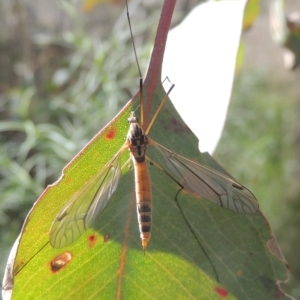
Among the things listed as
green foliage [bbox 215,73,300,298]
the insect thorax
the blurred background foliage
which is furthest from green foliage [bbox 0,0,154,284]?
the insect thorax

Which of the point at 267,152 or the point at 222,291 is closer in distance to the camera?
the point at 222,291

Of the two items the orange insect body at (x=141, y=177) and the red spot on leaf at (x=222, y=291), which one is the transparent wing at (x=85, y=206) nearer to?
the orange insect body at (x=141, y=177)

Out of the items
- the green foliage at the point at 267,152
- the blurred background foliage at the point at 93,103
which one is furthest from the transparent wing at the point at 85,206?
the green foliage at the point at 267,152

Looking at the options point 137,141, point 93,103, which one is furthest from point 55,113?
point 137,141

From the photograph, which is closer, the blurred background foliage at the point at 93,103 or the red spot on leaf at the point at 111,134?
the red spot on leaf at the point at 111,134

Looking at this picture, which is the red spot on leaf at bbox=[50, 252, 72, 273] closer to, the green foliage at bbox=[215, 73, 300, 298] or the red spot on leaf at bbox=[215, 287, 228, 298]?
the red spot on leaf at bbox=[215, 287, 228, 298]

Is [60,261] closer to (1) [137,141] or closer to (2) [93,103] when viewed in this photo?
(1) [137,141]
